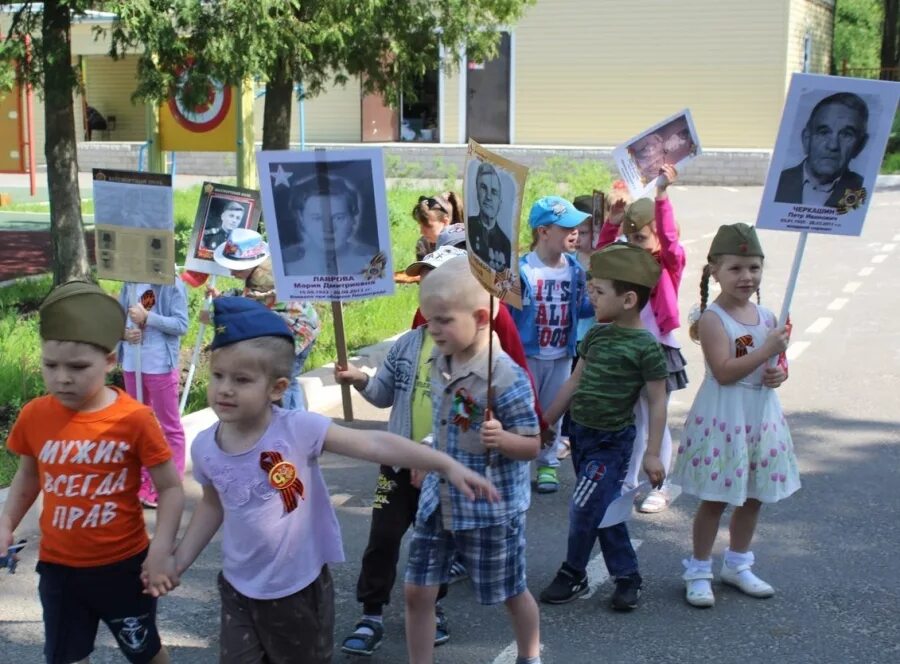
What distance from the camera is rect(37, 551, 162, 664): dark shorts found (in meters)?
3.74

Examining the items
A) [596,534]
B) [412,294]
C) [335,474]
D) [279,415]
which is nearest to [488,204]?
[279,415]

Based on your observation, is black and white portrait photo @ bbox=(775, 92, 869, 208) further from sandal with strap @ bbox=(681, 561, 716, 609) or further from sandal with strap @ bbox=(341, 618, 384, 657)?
sandal with strap @ bbox=(341, 618, 384, 657)

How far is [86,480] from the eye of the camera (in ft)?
12.1

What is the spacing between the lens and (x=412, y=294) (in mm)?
12125

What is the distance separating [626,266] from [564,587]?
141 centimetres

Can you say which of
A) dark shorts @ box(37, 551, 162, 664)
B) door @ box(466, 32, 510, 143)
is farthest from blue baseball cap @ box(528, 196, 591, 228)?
door @ box(466, 32, 510, 143)

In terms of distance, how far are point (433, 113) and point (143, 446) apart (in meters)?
29.8

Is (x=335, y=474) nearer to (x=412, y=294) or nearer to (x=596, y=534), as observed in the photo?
(x=596, y=534)

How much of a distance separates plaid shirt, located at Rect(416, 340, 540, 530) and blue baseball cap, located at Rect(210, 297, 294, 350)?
0.81 metres

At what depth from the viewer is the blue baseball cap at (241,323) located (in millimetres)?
3400

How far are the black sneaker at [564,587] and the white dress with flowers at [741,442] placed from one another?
611 mm

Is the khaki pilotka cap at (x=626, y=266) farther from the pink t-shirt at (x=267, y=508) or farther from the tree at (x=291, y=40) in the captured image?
the tree at (x=291, y=40)

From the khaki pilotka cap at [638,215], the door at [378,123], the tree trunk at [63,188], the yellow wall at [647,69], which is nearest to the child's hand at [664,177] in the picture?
the khaki pilotka cap at [638,215]

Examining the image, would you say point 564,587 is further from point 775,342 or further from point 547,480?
point 547,480
